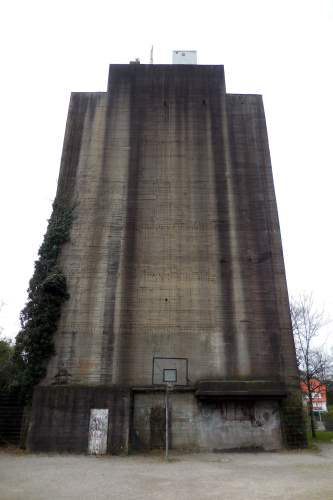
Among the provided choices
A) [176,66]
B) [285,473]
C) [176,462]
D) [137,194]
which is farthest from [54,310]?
[176,66]

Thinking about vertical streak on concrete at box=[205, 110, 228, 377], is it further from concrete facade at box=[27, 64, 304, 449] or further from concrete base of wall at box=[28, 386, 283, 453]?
concrete base of wall at box=[28, 386, 283, 453]

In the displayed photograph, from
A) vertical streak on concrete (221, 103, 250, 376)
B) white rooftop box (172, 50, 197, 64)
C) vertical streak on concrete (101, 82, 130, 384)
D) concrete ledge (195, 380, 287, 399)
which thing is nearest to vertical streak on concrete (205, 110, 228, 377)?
vertical streak on concrete (221, 103, 250, 376)

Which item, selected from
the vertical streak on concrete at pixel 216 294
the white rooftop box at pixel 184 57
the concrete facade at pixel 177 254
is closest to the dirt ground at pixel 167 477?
the concrete facade at pixel 177 254

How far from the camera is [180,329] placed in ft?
65.2

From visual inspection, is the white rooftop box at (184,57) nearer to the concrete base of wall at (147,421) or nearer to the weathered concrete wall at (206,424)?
the concrete base of wall at (147,421)

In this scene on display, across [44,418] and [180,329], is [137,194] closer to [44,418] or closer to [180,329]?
[180,329]

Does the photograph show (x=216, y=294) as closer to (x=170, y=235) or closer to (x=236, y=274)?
(x=236, y=274)

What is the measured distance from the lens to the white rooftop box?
29188 mm

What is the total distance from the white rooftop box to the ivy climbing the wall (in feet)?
51.3

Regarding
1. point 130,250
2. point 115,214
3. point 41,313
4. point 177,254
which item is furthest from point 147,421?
point 115,214

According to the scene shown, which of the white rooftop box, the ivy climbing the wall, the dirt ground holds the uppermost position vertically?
the white rooftop box

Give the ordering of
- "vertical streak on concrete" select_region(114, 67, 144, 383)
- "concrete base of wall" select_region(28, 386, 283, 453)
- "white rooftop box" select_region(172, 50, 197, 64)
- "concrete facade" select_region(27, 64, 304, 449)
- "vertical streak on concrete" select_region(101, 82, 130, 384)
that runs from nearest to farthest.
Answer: "concrete base of wall" select_region(28, 386, 283, 453), "concrete facade" select_region(27, 64, 304, 449), "vertical streak on concrete" select_region(114, 67, 144, 383), "vertical streak on concrete" select_region(101, 82, 130, 384), "white rooftop box" select_region(172, 50, 197, 64)

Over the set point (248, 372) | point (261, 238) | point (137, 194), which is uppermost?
point (137, 194)

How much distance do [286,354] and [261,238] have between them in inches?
250
